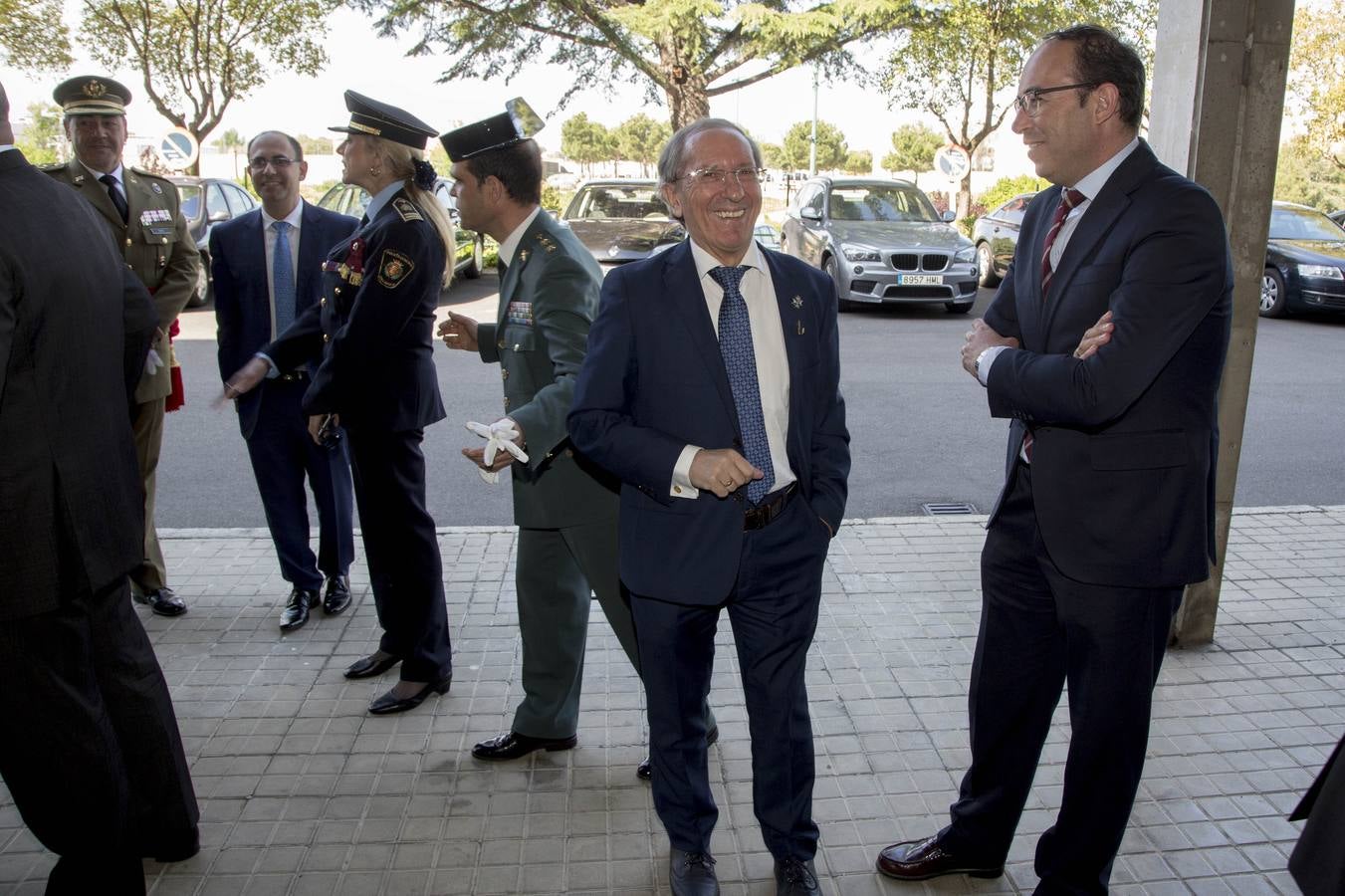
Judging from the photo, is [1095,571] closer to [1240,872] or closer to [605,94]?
[1240,872]

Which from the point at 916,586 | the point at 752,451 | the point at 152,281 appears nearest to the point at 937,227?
the point at 916,586

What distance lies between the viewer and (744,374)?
274 cm

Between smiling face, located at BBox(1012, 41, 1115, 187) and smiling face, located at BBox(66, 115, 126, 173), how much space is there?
13.0 feet

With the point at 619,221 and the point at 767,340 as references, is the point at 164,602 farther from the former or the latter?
the point at 619,221

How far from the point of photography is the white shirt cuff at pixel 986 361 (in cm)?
263

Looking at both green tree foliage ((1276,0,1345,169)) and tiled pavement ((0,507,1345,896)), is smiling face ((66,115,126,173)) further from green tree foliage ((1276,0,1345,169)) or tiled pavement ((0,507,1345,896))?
green tree foliage ((1276,0,1345,169))

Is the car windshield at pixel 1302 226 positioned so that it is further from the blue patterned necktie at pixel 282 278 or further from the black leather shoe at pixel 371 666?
the black leather shoe at pixel 371 666

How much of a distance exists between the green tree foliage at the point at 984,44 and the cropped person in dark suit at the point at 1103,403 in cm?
2274

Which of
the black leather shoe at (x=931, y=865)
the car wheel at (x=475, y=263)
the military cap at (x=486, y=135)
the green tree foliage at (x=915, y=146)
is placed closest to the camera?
the black leather shoe at (x=931, y=865)

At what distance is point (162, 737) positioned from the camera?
2.94 meters

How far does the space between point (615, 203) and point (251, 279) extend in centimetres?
1269

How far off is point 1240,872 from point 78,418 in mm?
3233

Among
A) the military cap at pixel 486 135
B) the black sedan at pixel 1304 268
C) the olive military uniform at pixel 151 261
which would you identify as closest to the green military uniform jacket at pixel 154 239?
the olive military uniform at pixel 151 261

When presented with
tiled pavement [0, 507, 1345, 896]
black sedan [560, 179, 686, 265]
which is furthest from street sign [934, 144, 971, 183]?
tiled pavement [0, 507, 1345, 896]
